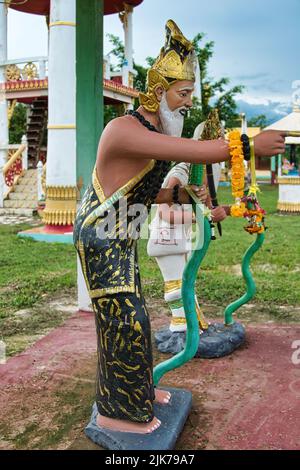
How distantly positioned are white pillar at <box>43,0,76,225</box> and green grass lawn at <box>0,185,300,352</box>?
735mm

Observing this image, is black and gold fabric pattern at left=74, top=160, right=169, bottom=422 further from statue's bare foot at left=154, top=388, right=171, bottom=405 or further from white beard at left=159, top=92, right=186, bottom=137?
statue's bare foot at left=154, top=388, right=171, bottom=405

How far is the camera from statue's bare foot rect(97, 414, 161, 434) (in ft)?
7.53

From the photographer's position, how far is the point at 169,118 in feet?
A: 7.47

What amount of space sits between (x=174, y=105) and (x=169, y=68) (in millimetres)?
154

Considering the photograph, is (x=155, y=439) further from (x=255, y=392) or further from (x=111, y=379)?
(x=255, y=392)

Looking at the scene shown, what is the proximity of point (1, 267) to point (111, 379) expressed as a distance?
442 cm

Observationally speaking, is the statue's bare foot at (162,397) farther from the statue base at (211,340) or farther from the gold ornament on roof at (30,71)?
the gold ornament on roof at (30,71)

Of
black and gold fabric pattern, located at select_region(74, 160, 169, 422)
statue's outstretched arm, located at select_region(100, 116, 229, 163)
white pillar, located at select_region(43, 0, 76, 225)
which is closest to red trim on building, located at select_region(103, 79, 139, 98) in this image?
white pillar, located at select_region(43, 0, 76, 225)

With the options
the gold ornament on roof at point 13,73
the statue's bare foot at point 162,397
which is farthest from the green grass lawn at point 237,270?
the gold ornament on roof at point 13,73

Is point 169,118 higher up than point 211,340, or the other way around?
point 169,118

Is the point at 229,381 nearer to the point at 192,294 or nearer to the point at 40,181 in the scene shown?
the point at 192,294

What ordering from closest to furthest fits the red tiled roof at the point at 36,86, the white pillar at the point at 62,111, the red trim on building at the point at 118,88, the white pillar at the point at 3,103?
the white pillar at the point at 62,111
the white pillar at the point at 3,103
the red trim on building at the point at 118,88
the red tiled roof at the point at 36,86

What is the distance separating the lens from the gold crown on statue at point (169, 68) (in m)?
2.24

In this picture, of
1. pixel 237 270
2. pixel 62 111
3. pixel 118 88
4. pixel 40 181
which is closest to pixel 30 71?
pixel 118 88
